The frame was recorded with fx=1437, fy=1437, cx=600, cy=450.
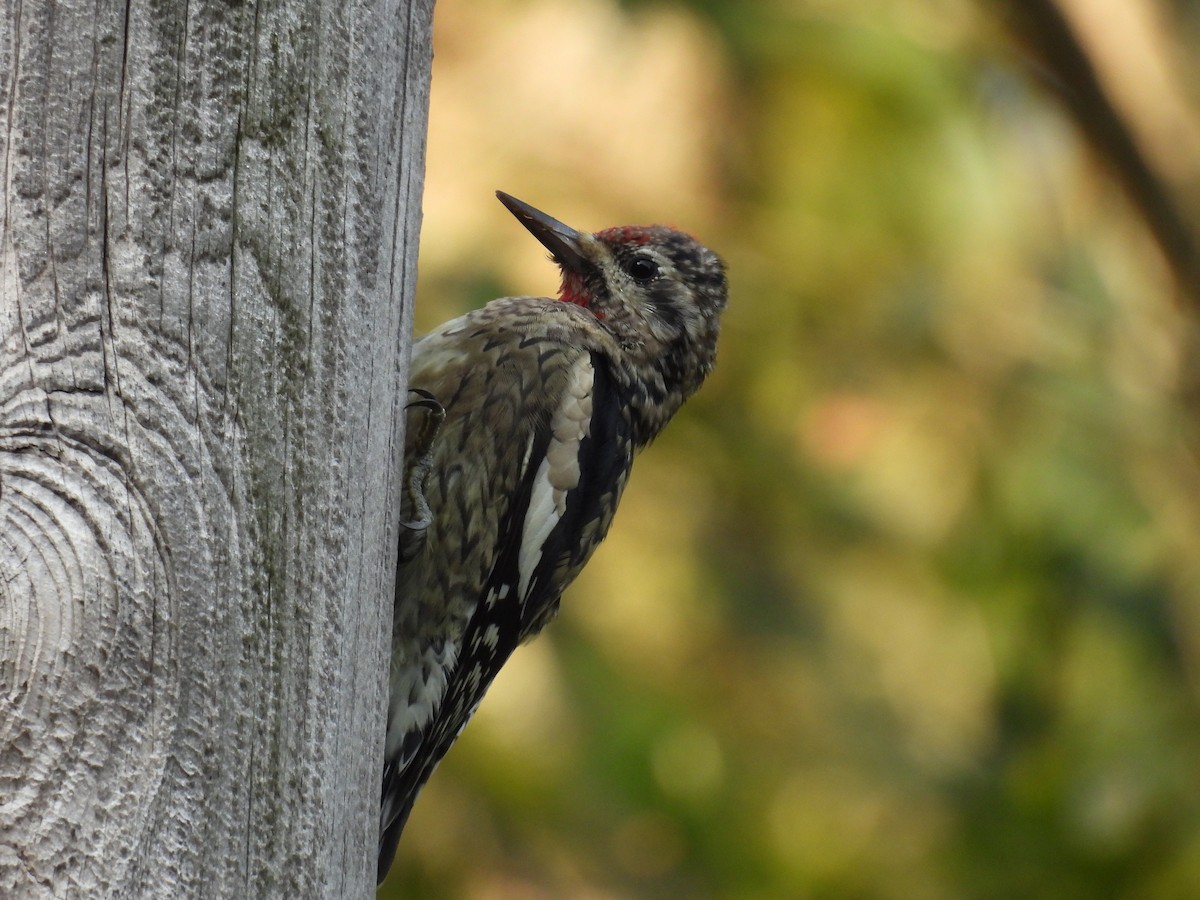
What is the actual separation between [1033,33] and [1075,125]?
14.6 inches

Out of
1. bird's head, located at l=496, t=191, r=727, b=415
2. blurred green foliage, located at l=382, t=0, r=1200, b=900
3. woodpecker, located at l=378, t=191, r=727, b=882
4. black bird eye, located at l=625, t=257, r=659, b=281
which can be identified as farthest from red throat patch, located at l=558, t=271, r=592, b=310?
blurred green foliage, located at l=382, t=0, r=1200, b=900

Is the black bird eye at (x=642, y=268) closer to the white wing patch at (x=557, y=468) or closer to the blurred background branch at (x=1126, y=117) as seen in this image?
the white wing patch at (x=557, y=468)

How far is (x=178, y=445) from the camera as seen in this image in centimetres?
158

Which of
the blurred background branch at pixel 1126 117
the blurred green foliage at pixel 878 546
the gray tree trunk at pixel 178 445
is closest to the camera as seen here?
the gray tree trunk at pixel 178 445

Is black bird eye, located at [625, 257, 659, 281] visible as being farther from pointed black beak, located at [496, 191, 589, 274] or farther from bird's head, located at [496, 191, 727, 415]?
pointed black beak, located at [496, 191, 589, 274]

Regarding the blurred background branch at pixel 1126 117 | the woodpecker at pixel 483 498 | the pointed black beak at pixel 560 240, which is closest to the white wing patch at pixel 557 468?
the woodpecker at pixel 483 498

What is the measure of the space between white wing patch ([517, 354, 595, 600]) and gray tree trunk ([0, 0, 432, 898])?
123 centimetres

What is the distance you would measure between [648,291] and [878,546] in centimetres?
365

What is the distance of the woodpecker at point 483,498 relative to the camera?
2854 mm

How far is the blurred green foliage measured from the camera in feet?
18.1

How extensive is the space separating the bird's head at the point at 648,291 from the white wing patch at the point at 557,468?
397 mm

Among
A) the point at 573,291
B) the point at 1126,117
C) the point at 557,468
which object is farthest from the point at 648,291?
the point at 1126,117

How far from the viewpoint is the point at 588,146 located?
272 inches

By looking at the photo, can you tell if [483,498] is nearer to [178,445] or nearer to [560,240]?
[560,240]
